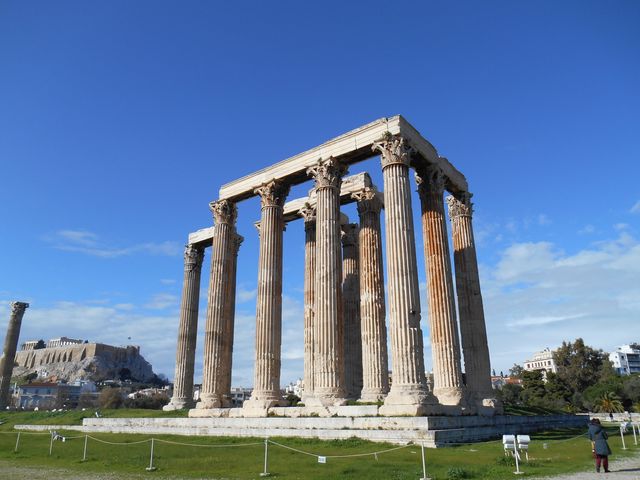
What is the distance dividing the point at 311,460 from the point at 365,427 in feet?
16.8

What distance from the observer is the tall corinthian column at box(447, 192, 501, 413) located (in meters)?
28.3

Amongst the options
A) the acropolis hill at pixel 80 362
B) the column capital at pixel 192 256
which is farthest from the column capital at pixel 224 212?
the acropolis hill at pixel 80 362

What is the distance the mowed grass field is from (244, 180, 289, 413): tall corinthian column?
15.8 feet

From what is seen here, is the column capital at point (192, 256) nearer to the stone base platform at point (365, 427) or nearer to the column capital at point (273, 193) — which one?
the column capital at point (273, 193)

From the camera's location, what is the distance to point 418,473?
478 inches

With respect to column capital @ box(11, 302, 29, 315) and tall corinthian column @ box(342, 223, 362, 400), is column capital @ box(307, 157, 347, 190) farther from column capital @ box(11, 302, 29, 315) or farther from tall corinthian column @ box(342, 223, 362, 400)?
column capital @ box(11, 302, 29, 315)

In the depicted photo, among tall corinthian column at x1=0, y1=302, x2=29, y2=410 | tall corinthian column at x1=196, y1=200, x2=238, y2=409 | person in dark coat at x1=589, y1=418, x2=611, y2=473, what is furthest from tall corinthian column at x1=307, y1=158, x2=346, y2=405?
tall corinthian column at x1=0, y1=302, x2=29, y2=410

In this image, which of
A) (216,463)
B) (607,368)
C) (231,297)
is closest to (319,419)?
(216,463)

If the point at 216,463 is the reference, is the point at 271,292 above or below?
above

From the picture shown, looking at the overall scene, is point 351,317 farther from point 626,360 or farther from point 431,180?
point 626,360

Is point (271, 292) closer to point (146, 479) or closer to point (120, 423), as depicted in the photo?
point (120, 423)

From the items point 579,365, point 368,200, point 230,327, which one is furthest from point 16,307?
point 579,365

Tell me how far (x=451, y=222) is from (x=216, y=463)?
22.9 m

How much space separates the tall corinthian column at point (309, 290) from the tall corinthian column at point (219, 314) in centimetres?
539
